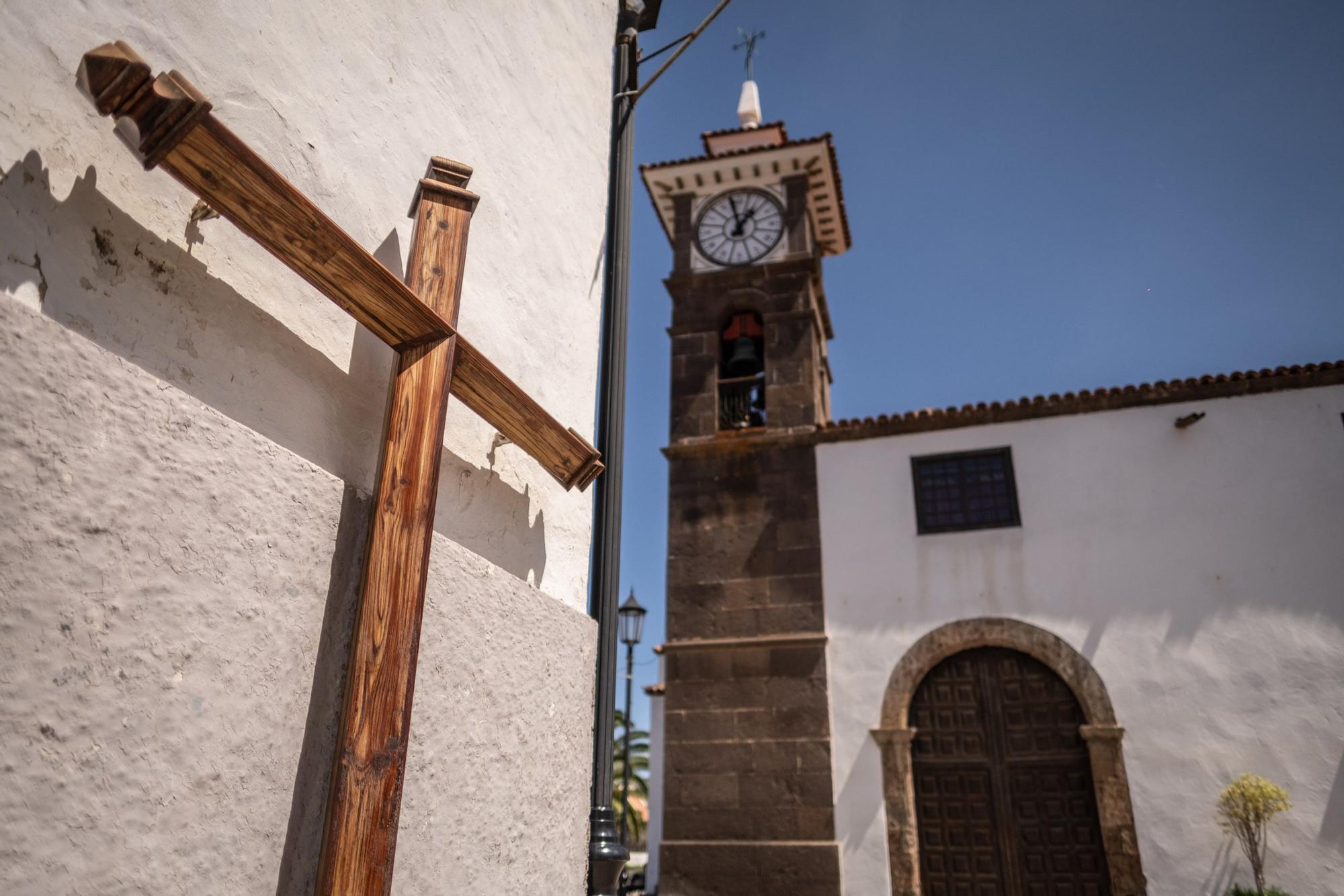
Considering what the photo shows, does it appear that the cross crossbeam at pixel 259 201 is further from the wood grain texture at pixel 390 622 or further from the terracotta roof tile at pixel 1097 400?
the terracotta roof tile at pixel 1097 400

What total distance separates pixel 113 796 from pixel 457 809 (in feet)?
2.94

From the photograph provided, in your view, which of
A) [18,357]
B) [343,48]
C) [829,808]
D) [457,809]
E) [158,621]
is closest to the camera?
[18,357]

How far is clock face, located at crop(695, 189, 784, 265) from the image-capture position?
12680 millimetres

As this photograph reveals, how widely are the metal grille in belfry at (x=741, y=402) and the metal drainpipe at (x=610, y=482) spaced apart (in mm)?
7886

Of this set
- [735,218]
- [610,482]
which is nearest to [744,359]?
[735,218]

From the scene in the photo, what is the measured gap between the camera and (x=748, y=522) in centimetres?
Result: 1121

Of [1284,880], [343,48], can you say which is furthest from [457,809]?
[1284,880]

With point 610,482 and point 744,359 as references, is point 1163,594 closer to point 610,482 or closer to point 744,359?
point 744,359

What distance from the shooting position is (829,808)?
9.65 metres

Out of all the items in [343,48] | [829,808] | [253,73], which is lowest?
[829,808]

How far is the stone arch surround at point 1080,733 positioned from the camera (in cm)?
874

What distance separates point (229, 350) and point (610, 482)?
1.69m

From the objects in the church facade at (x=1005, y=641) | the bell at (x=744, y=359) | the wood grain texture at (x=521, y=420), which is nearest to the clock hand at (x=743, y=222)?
the bell at (x=744, y=359)

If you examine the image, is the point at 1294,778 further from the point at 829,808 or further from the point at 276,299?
the point at 276,299
